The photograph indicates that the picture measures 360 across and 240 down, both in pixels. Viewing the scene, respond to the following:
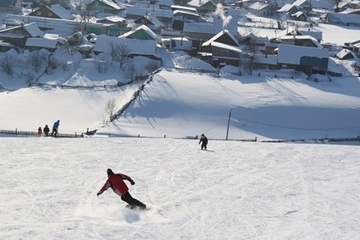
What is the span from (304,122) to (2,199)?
55.8 feet

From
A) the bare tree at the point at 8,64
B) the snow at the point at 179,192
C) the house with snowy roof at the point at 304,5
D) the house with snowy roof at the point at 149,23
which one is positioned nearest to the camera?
the snow at the point at 179,192

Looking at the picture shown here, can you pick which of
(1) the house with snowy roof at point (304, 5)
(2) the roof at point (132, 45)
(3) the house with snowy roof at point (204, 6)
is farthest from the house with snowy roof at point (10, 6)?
(1) the house with snowy roof at point (304, 5)

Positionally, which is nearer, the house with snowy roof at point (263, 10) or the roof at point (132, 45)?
the roof at point (132, 45)

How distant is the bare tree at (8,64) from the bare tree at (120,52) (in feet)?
16.6

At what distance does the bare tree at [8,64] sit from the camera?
93.0ft

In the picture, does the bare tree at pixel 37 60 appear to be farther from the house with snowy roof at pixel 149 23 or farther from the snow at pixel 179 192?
the snow at pixel 179 192

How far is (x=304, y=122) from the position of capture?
22797 millimetres

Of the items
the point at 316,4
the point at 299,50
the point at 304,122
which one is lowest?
the point at 304,122

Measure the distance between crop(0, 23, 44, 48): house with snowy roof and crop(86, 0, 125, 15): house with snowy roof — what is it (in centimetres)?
1624

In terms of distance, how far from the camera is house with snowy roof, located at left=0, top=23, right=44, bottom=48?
33344mm

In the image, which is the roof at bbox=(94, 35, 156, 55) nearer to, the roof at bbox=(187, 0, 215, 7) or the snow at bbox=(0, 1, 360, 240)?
the snow at bbox=(0, 1, 360, 240)

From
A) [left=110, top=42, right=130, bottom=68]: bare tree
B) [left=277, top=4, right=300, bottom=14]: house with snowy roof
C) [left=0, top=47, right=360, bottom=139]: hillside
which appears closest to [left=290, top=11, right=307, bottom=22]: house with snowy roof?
[left=277, top=4, right=300, bottom=14]: house with snowy roof

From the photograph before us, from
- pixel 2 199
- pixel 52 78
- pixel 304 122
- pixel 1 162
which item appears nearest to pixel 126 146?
pixel 1 162

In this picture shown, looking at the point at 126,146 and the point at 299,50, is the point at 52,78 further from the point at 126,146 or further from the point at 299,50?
the point at 126,146
